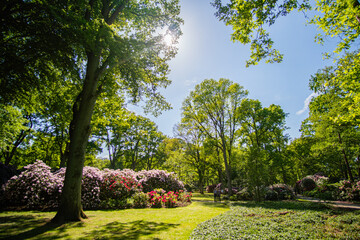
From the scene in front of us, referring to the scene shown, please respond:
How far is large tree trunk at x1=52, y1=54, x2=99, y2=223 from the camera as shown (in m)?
6.16

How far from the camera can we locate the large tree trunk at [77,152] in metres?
6.16

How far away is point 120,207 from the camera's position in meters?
10.4

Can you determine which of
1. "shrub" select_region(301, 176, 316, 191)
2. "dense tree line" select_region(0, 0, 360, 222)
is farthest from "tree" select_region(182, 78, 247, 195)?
"shrub" select_region(301, 176, 316, 191)

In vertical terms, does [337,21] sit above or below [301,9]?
above

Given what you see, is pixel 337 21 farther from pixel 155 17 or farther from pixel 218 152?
→ pixel 218 152

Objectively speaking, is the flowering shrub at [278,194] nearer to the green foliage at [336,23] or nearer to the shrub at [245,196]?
the shrub at [245,196]

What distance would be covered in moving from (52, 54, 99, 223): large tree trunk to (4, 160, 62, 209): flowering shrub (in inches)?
149

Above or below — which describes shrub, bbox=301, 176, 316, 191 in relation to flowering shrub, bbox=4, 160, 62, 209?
below

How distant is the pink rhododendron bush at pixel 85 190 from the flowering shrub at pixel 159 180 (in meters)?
1.71

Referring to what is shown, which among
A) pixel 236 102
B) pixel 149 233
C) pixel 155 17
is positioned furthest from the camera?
pixel 236 102

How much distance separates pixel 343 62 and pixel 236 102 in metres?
11.7

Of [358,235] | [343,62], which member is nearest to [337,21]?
[343,62]

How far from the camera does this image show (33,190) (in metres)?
8.77

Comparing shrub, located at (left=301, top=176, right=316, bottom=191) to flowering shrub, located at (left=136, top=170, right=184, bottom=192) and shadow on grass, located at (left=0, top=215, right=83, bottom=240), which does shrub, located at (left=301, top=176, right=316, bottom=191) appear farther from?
shadow on grass, located at (left=0, top=215, right=83, bottom=240)
